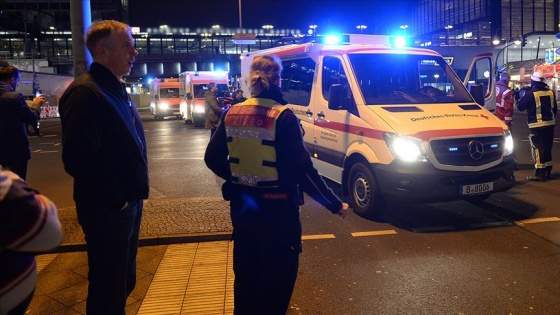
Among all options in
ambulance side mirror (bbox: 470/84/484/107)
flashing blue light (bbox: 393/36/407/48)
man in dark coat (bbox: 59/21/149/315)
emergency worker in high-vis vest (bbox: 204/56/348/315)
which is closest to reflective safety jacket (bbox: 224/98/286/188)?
emergency worker in high-vis vest (bbox: 204/56/348/315)

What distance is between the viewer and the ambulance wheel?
6606mm

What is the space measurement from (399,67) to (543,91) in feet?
11.7

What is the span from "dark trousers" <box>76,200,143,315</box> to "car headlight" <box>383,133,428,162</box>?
4.14 meters

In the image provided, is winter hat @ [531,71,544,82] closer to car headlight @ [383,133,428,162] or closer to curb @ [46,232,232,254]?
car headlight @ [383,133,428,162]

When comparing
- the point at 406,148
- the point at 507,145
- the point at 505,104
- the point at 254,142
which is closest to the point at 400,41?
the point at 507,145

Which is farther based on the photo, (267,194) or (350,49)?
(350,49)

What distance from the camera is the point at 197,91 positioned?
28.7m

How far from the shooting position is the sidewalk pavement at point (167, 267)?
4.22 metres

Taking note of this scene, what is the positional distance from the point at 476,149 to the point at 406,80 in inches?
73.3

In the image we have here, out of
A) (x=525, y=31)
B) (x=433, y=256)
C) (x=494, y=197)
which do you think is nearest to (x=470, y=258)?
(x=433, y=256)

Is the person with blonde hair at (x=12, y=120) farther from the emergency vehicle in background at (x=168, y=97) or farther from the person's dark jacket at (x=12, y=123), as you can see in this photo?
the emergency vehicle in background at (x=168, y=97)

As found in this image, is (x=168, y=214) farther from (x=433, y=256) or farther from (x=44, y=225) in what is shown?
(x=44, y=225)

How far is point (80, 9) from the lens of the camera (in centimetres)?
616

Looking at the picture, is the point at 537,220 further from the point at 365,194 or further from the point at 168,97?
the point at 168,97
